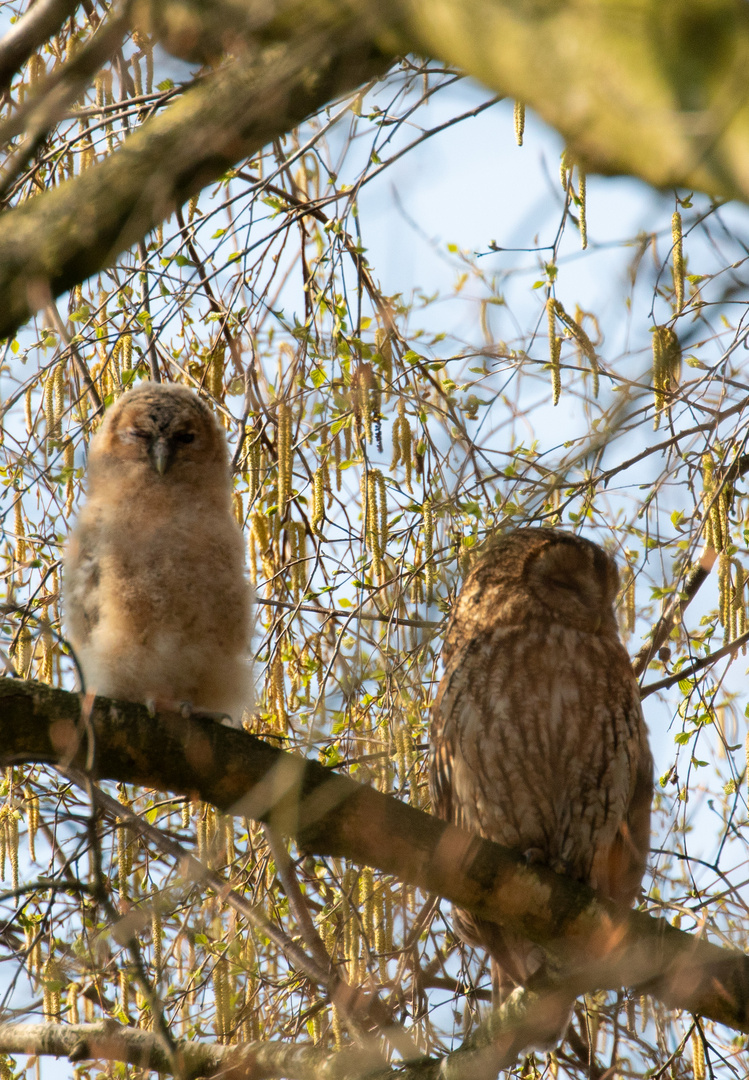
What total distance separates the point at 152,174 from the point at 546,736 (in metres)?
2.22

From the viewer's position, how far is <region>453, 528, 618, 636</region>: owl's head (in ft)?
11.4

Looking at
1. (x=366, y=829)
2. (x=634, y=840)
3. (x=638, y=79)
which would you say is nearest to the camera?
(x=638, y=79)

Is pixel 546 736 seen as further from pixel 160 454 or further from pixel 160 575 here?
pixel 160 454

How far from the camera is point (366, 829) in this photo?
2455 mm

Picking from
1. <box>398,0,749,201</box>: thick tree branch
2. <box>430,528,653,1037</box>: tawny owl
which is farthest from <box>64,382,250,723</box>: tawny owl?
<box>398,0,749,201</box>: thick tree branch

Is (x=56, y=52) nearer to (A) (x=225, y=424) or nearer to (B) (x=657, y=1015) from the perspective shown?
(A) (x=225, y=424)

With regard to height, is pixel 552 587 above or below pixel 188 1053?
above

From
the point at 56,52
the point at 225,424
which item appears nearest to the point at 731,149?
the point at 225,424

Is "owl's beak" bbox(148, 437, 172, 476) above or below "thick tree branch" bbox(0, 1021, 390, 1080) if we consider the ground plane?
above

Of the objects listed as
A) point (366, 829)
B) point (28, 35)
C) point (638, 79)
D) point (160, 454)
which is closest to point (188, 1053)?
point (366, 829)

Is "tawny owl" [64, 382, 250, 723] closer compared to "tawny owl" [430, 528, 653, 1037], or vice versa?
"tawny owl" [64, 382, 250, 723]

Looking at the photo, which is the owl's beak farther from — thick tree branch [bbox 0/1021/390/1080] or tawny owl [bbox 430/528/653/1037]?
thick tree branch [bbox 0/1021/390/1080]

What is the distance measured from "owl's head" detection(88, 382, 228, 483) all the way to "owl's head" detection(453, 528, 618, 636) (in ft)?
3.01

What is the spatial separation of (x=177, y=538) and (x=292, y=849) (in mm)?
1262
